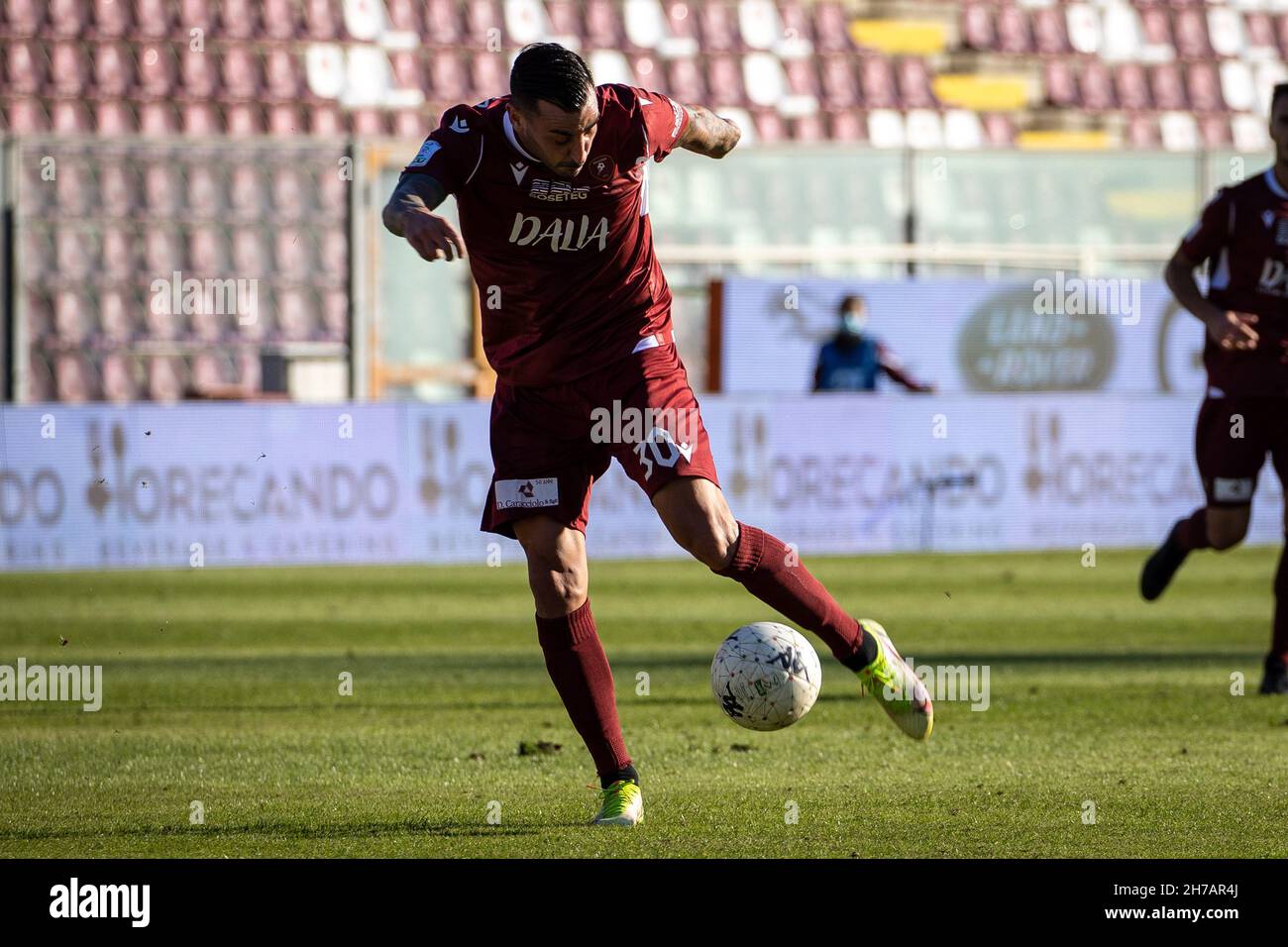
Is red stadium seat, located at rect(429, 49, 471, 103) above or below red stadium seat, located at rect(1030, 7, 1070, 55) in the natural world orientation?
below

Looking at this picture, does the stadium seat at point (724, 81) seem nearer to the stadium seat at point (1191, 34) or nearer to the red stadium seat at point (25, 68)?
the stadium seat at point (1191, 34)

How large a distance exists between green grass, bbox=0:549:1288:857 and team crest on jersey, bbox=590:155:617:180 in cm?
192

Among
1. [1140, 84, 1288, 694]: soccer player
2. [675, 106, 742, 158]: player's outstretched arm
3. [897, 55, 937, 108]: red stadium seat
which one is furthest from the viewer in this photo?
[897, 55, 937, 108]: red stadium seat

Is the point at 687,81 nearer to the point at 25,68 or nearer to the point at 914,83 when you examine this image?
the point at 914,83

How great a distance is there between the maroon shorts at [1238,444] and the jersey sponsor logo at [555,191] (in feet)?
13.7

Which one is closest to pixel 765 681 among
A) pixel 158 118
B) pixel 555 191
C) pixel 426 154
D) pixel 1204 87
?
pixel 555 191

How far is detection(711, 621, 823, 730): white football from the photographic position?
19.8 ft

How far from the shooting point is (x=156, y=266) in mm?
19828

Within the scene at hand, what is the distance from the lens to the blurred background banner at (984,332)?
19.3 meters

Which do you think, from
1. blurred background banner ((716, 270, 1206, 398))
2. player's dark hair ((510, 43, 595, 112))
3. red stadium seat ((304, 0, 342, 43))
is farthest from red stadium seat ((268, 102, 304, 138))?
player's dark hair ((510, 43, 595, 112))

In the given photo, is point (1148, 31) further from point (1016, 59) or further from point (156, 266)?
point (156, 266)

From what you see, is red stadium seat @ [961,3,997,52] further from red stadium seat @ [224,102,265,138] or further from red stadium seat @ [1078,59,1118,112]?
red stadium seat @ [224,102,265,138]
